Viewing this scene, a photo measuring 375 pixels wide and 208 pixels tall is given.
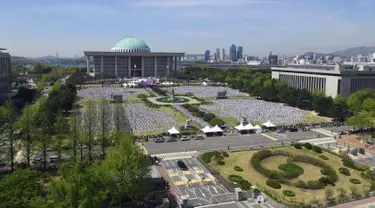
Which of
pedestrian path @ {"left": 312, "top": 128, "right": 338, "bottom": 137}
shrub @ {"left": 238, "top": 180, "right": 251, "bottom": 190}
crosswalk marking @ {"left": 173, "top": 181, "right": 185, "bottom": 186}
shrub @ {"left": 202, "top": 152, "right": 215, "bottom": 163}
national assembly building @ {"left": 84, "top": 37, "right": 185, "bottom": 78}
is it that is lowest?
crosswalk marking @ {"left": 173, "top": 181, "right": 185, "bottom": 186}

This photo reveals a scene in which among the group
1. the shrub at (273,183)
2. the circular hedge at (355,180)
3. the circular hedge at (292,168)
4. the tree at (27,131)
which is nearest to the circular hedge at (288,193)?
the shrub at (273,183)

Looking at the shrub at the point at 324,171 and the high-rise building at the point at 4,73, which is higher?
the high-rise building at the point at 4,73

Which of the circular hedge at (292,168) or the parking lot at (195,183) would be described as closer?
the parking lot at (195,183)

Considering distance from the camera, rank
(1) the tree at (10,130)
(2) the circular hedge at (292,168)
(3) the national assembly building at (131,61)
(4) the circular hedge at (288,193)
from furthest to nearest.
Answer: (3) the national assembly building at (131,61), (2) the circular hedge at (292,168), (1) the tree at (10,130), (4) the circular hedge at (288,193)

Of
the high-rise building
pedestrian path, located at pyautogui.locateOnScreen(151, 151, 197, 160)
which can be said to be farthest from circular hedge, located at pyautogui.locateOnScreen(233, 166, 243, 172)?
the high-rise building

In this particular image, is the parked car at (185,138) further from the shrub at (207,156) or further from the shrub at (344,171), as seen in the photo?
the shrub at (344,171)

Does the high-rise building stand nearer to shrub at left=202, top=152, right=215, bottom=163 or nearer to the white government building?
shrub at left=202, top=152, right=215, bottom=163
